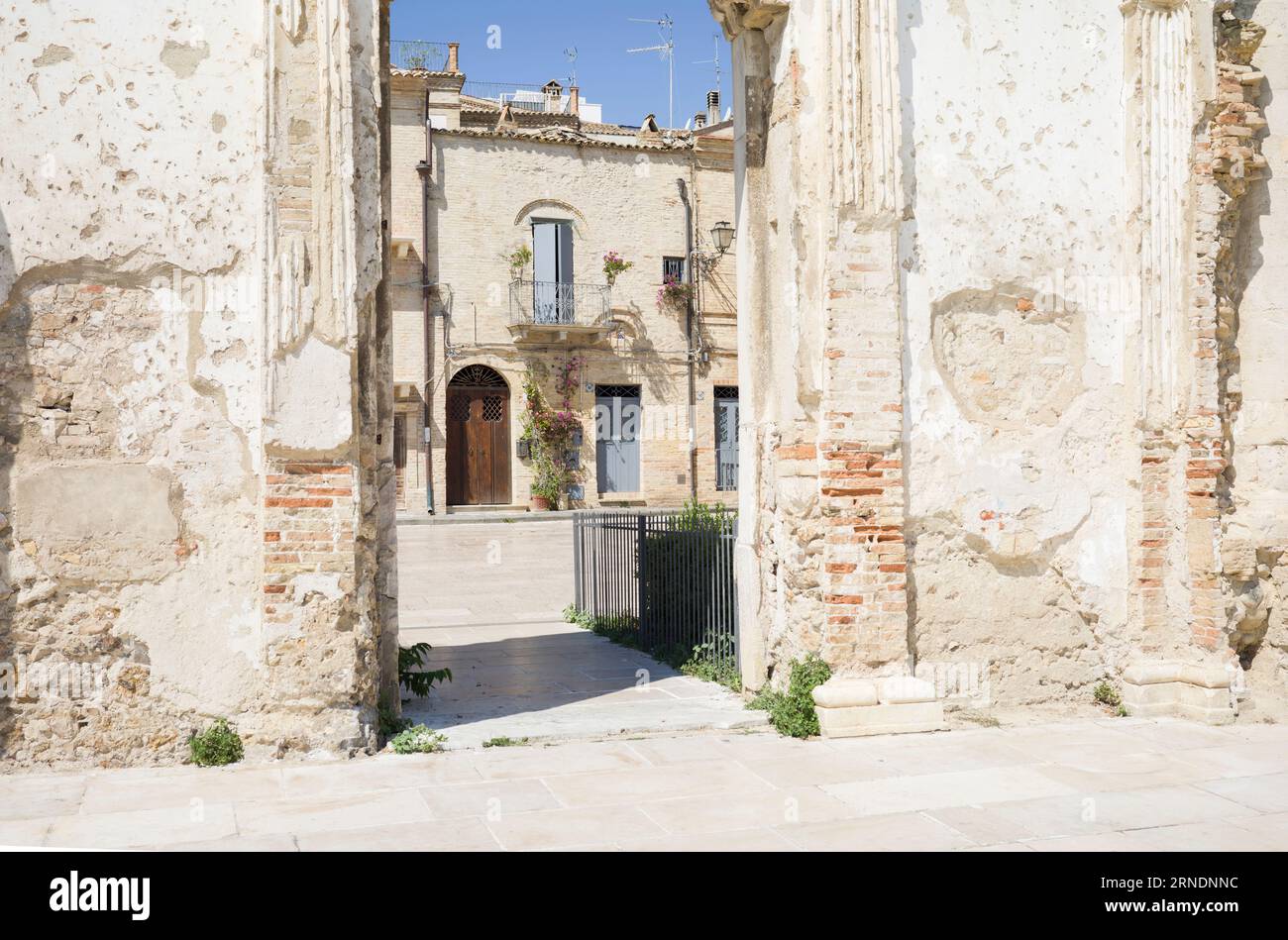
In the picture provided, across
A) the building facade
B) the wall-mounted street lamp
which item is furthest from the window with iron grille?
the building facade

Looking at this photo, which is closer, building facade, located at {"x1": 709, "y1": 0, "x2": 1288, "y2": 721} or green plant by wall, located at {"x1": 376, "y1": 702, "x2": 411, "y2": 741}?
green plant by wall, located at {"x1": 376, "y1": 702, "x2": 411, "y2": 741}

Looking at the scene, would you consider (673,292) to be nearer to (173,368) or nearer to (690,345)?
(690,345)

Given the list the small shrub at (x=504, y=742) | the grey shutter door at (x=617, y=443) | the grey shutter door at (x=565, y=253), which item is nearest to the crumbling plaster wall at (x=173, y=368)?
the small shrub at (x=504, y=742)

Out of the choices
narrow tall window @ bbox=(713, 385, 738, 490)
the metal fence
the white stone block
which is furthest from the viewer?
narrow tall window @ bbox=(713, 385, 738, 490)

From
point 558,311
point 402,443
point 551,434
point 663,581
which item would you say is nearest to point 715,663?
point 663,581

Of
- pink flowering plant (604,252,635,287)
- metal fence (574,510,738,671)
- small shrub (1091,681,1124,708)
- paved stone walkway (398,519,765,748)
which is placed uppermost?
pink flowering plant (604,252,635,287)

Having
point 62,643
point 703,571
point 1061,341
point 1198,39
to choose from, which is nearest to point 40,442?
point 62,643

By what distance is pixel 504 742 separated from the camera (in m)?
6.37

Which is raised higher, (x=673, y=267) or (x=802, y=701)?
(x=673, y=267)

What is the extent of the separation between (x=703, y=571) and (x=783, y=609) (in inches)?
74.2

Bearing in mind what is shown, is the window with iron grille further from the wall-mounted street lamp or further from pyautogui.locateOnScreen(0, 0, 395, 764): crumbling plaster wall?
pyautogui.locateOnScreen(0, 0, 395, 764): crumbling plaster wall

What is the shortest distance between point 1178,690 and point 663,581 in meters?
4.11

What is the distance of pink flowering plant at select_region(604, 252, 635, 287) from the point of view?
27234mm

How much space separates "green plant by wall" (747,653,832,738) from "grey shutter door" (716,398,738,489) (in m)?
22.0
